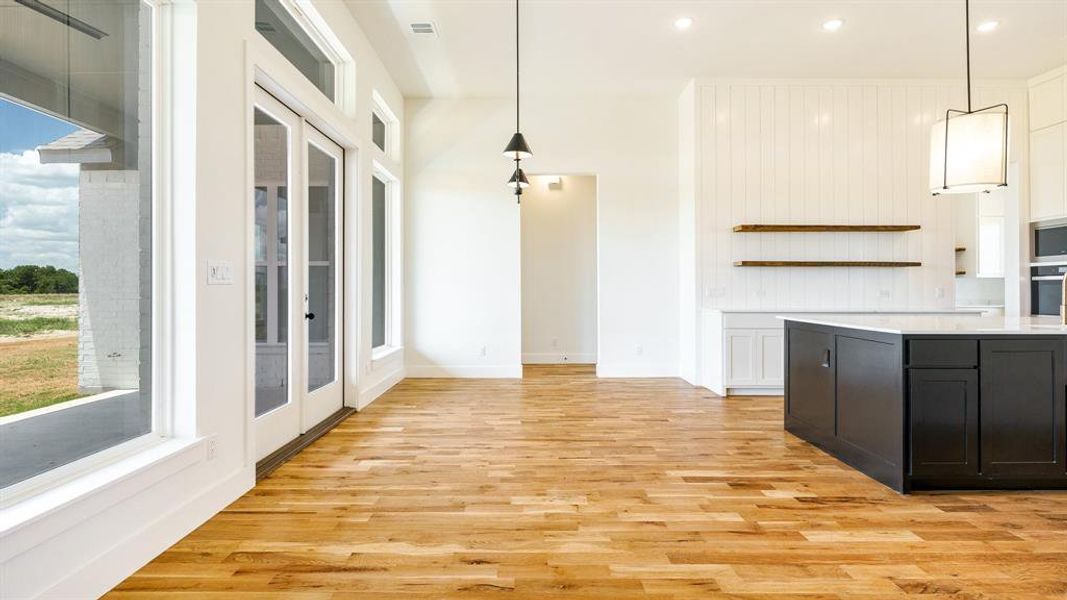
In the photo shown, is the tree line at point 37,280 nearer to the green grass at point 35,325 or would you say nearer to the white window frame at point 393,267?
the green grass at point 35,325

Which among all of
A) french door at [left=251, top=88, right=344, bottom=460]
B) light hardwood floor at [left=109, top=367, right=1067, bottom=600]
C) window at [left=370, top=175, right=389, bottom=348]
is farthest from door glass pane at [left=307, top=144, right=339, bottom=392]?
window at [left=370, top=175, right=389, bottom=348]

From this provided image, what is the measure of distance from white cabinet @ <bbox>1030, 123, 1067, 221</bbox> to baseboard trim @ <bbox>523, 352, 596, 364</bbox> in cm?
533

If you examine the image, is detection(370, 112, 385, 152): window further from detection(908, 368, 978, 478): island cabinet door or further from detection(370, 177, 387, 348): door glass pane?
detection(908, 368, 978, 478): island cabinet door

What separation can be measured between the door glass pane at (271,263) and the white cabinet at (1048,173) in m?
7.30

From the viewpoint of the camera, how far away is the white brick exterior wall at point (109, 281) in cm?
197

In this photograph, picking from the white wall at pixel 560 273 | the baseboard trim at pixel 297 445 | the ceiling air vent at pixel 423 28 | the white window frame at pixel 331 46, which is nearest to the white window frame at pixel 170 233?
the baseboard trim at pixel 297 445

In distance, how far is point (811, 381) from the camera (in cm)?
362

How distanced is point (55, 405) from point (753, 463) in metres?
3.42

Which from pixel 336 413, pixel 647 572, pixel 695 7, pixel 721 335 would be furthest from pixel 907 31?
pixel 336 413

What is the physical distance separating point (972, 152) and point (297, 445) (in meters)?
4.31

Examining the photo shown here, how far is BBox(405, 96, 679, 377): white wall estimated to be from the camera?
6.39 metres

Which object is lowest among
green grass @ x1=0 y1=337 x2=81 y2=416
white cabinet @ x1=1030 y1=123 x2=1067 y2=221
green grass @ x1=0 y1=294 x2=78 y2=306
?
green grass @ x1=0 y1=337 x2=81 y2=416

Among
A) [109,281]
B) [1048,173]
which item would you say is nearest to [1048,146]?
[1048,173]

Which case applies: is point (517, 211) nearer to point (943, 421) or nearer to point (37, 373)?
point (943, 421)
